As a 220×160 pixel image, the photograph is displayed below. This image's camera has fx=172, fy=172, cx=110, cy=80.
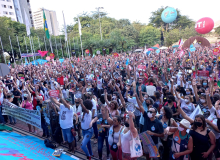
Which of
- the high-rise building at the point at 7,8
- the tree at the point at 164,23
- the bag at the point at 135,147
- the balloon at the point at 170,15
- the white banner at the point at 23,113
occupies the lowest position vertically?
→ the white banner at the point at 23,113

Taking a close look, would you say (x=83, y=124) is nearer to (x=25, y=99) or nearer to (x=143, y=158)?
(x=143, y=158)

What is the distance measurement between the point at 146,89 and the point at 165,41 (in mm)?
43029

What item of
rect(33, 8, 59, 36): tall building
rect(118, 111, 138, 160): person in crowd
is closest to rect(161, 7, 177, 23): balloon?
rect(118, 111, 138, 160): person in crowd

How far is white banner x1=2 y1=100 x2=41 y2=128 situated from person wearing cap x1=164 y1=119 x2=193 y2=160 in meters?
4.04

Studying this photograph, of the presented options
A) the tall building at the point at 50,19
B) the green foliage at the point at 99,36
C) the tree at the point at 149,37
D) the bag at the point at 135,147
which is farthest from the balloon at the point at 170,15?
the tall building at the point at 50,19

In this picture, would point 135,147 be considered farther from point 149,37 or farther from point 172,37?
point 172,37

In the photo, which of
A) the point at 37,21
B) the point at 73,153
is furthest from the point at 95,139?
the point at 37,21

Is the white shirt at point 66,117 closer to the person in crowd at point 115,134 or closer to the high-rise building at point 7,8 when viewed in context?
the person in crowd at point 115,134

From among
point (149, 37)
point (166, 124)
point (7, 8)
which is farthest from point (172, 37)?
point (7, 8)

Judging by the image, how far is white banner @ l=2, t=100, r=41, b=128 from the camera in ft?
17.8

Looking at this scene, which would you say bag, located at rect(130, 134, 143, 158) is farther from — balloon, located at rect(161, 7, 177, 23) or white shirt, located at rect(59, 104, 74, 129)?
balloon, located at rect(161, 7, 177, 23)

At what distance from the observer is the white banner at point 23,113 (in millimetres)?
5438

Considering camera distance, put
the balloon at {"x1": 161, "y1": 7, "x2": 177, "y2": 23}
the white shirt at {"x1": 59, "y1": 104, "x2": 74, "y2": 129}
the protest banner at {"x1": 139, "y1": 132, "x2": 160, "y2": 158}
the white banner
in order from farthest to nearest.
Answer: the balloon at {"x1": 161, "y1": 7, "x2": 177, "y2": 23}
the white banner
the white shirt at {"x1": 59, "y1": 104, "x2": 74, "y2": 129}
the protest banner at {"x1": 139, "y1": 132, "x2": 160, "y2": 158}

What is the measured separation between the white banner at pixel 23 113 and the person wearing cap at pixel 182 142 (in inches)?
159
